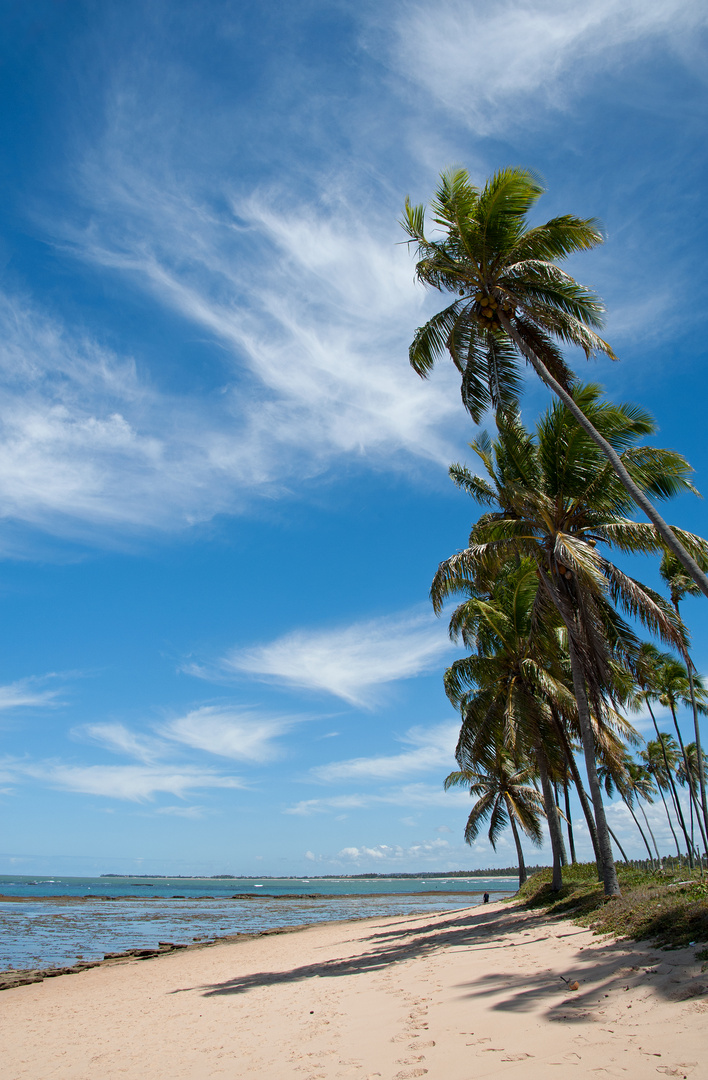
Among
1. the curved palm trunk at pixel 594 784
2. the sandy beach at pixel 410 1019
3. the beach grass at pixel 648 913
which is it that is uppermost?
the curved palm trunk at pixel 594 784

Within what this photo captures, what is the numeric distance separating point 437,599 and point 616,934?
6.88m

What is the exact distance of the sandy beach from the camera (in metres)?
4.17

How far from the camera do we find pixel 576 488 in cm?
1312

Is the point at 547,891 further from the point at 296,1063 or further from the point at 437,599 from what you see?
the point at 296,1063

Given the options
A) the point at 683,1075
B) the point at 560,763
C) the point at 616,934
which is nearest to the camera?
the point at 683,1075

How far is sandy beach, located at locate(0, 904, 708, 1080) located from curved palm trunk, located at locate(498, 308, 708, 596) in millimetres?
4382

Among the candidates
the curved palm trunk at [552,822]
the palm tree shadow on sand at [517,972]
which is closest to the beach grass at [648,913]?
the palm tree shadow on sand at [517,972]

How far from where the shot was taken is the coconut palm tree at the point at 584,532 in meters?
11.8

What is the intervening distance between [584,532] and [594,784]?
515 centimetres

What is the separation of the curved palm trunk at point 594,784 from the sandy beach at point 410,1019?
139 cm

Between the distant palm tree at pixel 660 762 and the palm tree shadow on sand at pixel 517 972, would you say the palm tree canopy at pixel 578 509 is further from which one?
the distant palm tree at pixel 660 762

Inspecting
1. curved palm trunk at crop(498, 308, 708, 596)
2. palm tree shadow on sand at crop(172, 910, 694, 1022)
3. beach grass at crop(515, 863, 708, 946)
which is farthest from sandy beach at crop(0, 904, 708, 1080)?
curved palm trunk at crop(498, 308, 708, 596)

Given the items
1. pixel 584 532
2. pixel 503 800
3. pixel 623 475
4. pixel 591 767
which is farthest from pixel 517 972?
pixel 503 800

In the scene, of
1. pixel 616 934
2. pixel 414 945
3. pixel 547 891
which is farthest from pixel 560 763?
pixel 616 934
